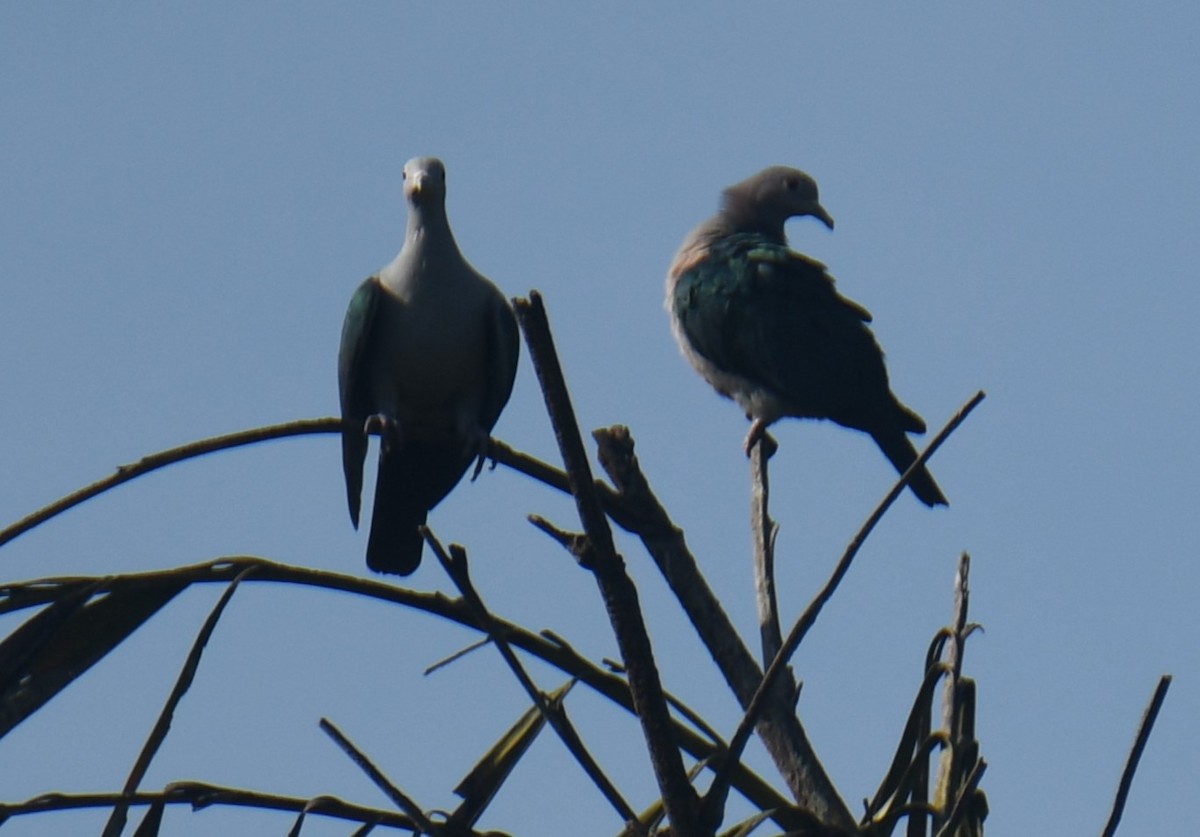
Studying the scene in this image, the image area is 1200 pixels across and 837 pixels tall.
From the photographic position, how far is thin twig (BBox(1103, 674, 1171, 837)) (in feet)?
5.54

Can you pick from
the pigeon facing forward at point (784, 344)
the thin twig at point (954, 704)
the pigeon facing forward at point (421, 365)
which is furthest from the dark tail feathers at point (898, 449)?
the thin twig at point (954, 704)

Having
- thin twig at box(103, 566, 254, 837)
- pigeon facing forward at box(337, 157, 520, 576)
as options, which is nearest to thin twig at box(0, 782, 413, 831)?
thin twig at box(103, 566, 254, 837)

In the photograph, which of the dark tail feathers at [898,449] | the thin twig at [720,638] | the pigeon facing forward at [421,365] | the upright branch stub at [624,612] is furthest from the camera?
the dark tail feathers at [898,449]

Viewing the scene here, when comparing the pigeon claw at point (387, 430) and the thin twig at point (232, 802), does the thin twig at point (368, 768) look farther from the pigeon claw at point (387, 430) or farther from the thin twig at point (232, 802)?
the pigeon claw at point (387, 430)

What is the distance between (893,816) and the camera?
196 centimetres

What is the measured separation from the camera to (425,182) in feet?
17.6

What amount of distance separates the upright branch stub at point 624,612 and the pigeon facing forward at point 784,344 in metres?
5.23

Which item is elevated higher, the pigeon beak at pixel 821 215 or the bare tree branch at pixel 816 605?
the pigeon beak at pixel 821 215

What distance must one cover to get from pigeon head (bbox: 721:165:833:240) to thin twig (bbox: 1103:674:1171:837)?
6888 mm

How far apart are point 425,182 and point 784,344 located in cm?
229

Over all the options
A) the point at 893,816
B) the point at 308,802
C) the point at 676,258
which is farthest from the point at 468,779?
the point at 676,258

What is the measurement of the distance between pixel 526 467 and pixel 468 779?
2.18 ft

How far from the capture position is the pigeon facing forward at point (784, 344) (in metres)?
7.18

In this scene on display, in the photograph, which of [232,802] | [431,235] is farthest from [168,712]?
[431,235]
